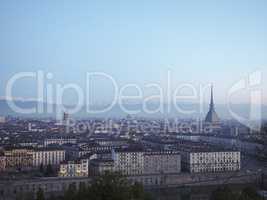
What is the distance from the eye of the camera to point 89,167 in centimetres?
1214

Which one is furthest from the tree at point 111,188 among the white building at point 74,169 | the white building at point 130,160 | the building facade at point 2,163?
the building facade at point 2,163

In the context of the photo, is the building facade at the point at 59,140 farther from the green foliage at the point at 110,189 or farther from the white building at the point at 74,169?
the green foliage at the point at 110,189

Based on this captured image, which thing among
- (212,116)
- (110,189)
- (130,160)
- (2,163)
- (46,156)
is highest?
(110,189)

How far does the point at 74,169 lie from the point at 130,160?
1861mm

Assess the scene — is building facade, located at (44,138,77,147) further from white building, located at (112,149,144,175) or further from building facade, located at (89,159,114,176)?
building facade, located at (89,159,114,176)

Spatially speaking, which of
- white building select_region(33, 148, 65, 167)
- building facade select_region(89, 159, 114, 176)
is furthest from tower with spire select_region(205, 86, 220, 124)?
building facade select_region(89, 159, 114, 176)

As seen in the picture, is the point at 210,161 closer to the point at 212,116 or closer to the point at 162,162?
the point at 162,162

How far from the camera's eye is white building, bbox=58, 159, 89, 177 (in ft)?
37.1

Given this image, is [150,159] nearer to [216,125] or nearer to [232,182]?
[232,182]

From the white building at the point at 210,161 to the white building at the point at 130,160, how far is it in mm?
1482

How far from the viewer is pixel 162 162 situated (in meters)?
12.7

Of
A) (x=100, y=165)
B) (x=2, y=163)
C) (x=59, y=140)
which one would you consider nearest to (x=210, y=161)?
(x=100, y=165)

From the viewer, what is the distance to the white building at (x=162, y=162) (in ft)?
41.5

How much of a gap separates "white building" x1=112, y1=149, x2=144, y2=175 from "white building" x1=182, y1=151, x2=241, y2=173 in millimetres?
1482
